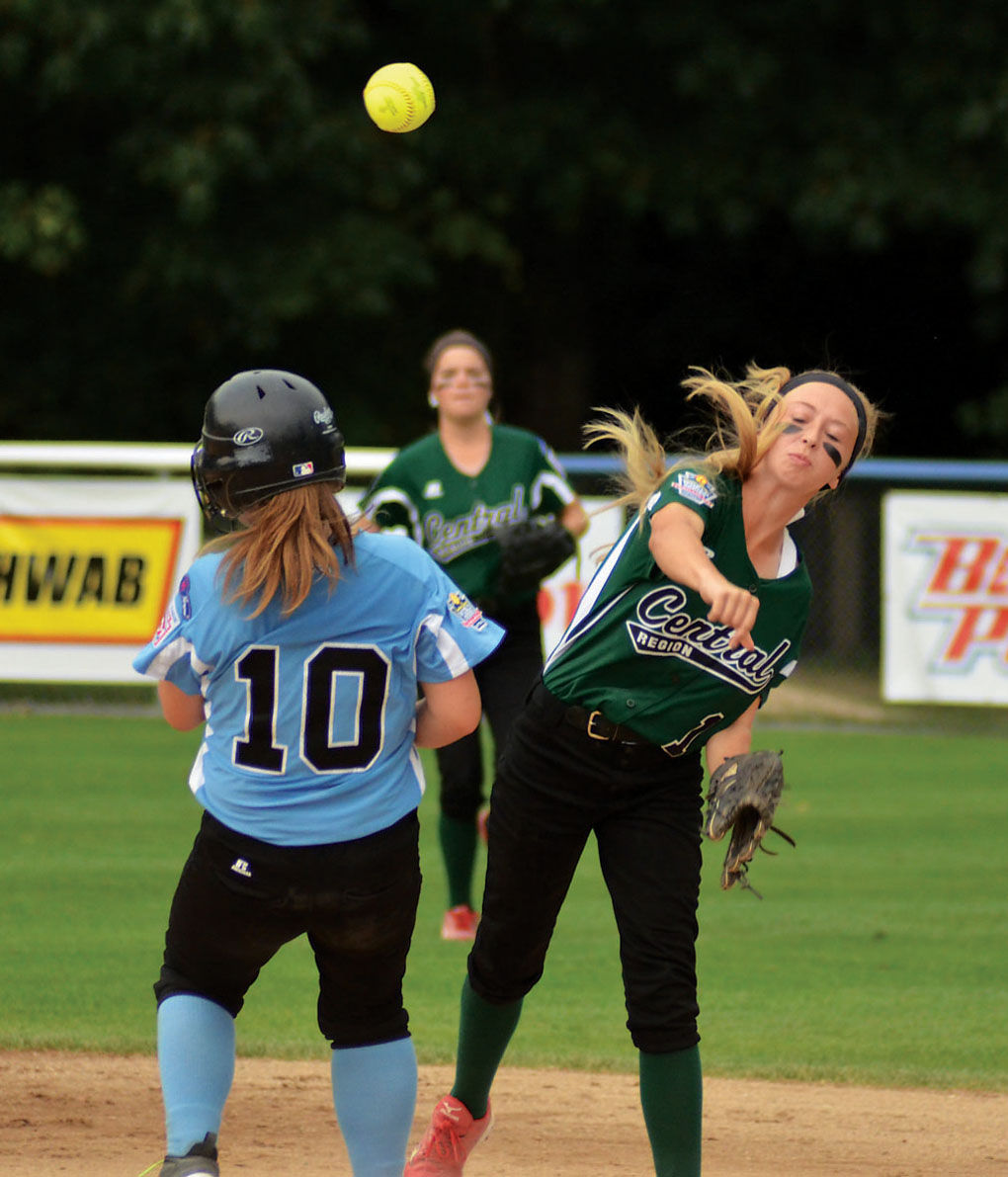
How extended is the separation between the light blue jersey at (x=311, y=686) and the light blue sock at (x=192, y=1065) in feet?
1.23

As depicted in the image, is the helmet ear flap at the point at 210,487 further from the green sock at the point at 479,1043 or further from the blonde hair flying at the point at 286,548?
the green sock at the point at 479,1043

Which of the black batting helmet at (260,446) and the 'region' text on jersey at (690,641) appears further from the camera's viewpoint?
the 'region' text on jersey at (690,641)

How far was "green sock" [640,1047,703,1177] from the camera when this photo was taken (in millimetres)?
3904

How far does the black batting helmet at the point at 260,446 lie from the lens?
3.52 metres

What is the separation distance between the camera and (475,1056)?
4.38 m

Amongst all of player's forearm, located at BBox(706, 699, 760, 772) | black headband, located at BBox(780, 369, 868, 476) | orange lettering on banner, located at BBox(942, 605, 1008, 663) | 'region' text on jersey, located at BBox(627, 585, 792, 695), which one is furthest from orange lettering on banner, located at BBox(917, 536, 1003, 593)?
'region' text on jersey, located at BBox(627, 585, 792, 695)

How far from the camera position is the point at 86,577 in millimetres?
12688

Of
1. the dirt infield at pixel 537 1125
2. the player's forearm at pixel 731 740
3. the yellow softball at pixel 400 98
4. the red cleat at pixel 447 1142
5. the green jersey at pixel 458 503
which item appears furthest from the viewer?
the yellow softball at pixel 400 98

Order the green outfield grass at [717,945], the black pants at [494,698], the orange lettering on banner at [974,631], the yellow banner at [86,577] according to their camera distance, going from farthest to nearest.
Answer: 1. the yellow banner at [86,577]
2. the orange lettering on banner at [974,631]
3. the black pants at [494,698]
4. the green outfield grass at [717,945]

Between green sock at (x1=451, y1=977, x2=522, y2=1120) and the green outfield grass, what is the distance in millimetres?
1247

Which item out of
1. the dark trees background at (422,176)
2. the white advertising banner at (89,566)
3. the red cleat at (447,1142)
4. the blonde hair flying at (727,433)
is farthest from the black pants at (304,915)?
the dark trees background at (422,176)

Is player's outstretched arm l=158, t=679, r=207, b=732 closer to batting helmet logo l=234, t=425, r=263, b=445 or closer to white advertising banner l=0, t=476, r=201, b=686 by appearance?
batting helmet logo l=234, t=425, r=263, b=445

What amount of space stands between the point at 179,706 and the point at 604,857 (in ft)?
3.58

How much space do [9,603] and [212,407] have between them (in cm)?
960
